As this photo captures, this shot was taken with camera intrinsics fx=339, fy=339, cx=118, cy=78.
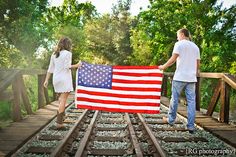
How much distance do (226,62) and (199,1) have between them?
4.73 meters

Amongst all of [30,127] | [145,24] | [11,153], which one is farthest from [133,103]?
[145,24]

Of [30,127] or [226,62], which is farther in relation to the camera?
[226,62]

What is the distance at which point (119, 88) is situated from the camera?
6.70 meters

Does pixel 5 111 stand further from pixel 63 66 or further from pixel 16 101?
pixel 63 66

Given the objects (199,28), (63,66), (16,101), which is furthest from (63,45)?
(199,28)

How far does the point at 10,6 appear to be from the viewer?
1609 centimetres

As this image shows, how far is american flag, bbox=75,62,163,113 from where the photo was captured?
6.55 meters

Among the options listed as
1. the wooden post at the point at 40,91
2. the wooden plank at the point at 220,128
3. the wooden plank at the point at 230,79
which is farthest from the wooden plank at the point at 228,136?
the wooden post at the point at 40,91

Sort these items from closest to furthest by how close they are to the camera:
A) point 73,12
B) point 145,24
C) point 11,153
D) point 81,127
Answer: point 11,153 < point 81,127 < point 145,24 < point 73,12

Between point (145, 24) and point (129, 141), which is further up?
point (145, 24)

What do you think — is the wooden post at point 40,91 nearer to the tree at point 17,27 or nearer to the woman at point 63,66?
the woman at point 63,66

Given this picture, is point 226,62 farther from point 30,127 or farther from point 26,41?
point 30,127

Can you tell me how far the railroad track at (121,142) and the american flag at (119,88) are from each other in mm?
413

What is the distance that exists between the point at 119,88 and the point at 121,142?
1562 mm
